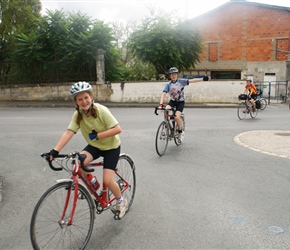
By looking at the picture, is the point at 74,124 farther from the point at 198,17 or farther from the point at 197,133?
the point at 198,17

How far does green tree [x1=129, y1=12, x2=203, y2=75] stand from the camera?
1909 centimetres

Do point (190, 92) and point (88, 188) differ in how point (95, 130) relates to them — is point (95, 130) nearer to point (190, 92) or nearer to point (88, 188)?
point (88, 188)

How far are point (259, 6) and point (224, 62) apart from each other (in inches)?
245

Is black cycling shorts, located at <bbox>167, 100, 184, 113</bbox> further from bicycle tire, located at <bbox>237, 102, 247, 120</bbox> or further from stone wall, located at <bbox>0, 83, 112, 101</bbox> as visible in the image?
stone wall, located at <bbox>0, 83, 112, 101</bbox>

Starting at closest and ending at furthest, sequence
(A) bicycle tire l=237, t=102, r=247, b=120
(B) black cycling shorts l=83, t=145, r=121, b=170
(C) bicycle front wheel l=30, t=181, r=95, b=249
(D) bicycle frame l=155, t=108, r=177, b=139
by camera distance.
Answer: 1. (C) bicycle front wheel l=30, t=181, r=95, b=249
2. (B) black cycling shorts l=83, t=145, r=121, b=170
3. (D) bicycle frame l=155, t=108, r=177, b=139
4. (A) bicycle tire l=237, t=102, r=247, b=120

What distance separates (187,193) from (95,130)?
6.56 ft

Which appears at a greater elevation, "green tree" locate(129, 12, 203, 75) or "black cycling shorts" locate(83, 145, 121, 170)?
"green tree" locate(129, 12, 203, 75)

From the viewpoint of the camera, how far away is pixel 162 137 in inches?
272

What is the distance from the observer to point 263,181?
5.07 m

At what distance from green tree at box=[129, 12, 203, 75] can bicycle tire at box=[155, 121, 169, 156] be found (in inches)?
509

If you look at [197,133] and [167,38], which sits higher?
[167,38]

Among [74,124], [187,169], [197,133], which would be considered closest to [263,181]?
[187,169]

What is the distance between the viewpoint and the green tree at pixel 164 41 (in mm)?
19094

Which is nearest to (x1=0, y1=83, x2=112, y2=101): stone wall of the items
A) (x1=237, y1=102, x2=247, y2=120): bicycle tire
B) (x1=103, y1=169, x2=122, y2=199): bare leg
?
(x1=237, y1=102, x2=247, y2=120): bicycle tire
